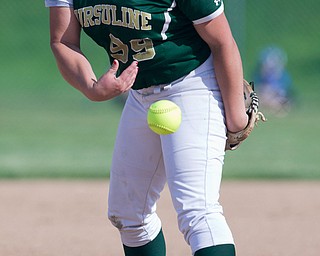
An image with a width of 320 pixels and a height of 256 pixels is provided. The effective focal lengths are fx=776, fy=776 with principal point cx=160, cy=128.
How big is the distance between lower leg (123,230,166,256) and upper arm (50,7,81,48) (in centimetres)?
97

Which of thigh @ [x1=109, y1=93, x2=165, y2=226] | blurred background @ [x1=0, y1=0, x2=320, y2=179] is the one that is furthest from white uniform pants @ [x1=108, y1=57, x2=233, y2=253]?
blurred background @ [x1=0, y1=0, x2=320, y2=179]

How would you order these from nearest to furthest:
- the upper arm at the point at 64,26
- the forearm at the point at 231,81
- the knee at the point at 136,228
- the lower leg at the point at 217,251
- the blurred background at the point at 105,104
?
the lower leg at the point at 217,251
the forearm at the point at 231,81
the upper arm at the point at 64,26
the knee at the point at 136,228
the blurred background at the point at 105,104

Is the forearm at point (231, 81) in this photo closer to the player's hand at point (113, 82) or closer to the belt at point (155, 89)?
the belt at point (155, 89)

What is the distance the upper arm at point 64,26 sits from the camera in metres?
3.19

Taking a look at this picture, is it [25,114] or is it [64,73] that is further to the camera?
[25,114]

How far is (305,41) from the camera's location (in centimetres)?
2038

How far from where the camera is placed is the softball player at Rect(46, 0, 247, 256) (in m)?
2.92

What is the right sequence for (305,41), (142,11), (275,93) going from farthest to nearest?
(305,41) → (275,93) → (142,11)

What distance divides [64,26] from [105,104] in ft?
36.5

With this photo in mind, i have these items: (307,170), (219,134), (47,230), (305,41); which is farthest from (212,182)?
(305,41)

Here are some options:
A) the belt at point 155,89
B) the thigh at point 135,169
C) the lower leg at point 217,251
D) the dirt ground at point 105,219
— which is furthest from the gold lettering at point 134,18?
the dirt ground at point 105,219

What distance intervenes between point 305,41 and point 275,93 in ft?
21.3

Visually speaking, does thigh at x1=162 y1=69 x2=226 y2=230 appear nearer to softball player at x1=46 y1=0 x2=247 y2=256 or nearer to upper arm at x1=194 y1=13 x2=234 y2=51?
softball player at x1=46 y1=0 x2=247 y2=256

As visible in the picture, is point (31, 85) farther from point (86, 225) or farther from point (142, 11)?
point (142, 11)
